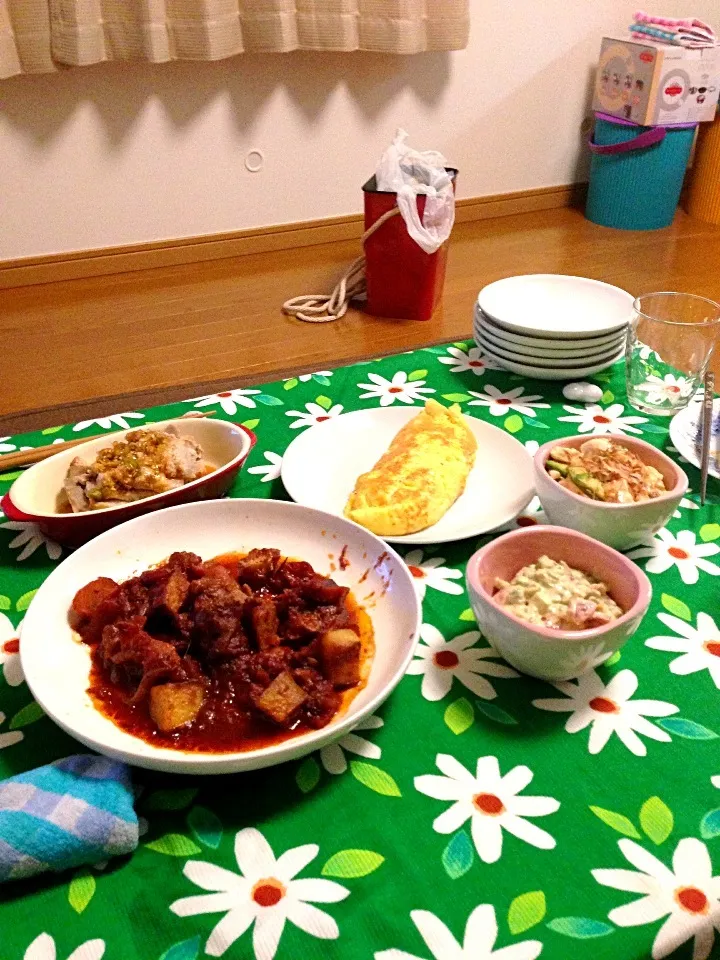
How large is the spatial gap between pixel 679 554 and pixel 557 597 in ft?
0.87

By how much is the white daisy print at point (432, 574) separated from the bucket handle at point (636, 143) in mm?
2786

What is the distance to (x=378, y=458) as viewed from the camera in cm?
115

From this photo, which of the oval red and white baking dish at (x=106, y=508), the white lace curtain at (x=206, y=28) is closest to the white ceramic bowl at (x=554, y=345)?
the oval red and white baking dish at (x=106, y=508)

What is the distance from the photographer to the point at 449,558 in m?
0.96

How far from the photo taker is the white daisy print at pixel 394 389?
52.7 inches

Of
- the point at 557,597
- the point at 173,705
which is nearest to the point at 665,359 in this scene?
the point at 557,597

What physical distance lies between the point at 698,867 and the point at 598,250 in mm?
2928

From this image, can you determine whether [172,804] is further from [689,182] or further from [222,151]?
[689,182]

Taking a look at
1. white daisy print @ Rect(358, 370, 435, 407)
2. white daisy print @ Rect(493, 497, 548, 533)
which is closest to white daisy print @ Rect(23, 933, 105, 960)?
white daisy print @ Rect(493, 497, 548, 533)

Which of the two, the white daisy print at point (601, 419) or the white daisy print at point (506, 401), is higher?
the white daisy print at point (601, 419)

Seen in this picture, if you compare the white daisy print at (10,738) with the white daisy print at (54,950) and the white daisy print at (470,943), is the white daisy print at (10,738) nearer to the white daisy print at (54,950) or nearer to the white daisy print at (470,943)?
the white daisy print at (54,950)

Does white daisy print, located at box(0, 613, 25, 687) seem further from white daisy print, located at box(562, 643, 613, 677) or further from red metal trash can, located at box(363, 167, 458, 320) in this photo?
red metal trash can, located at box(363, 167, 458, 320)

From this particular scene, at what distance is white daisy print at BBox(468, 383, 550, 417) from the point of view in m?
1.29

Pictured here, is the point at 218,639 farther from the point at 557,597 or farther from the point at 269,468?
the point at 269,468
